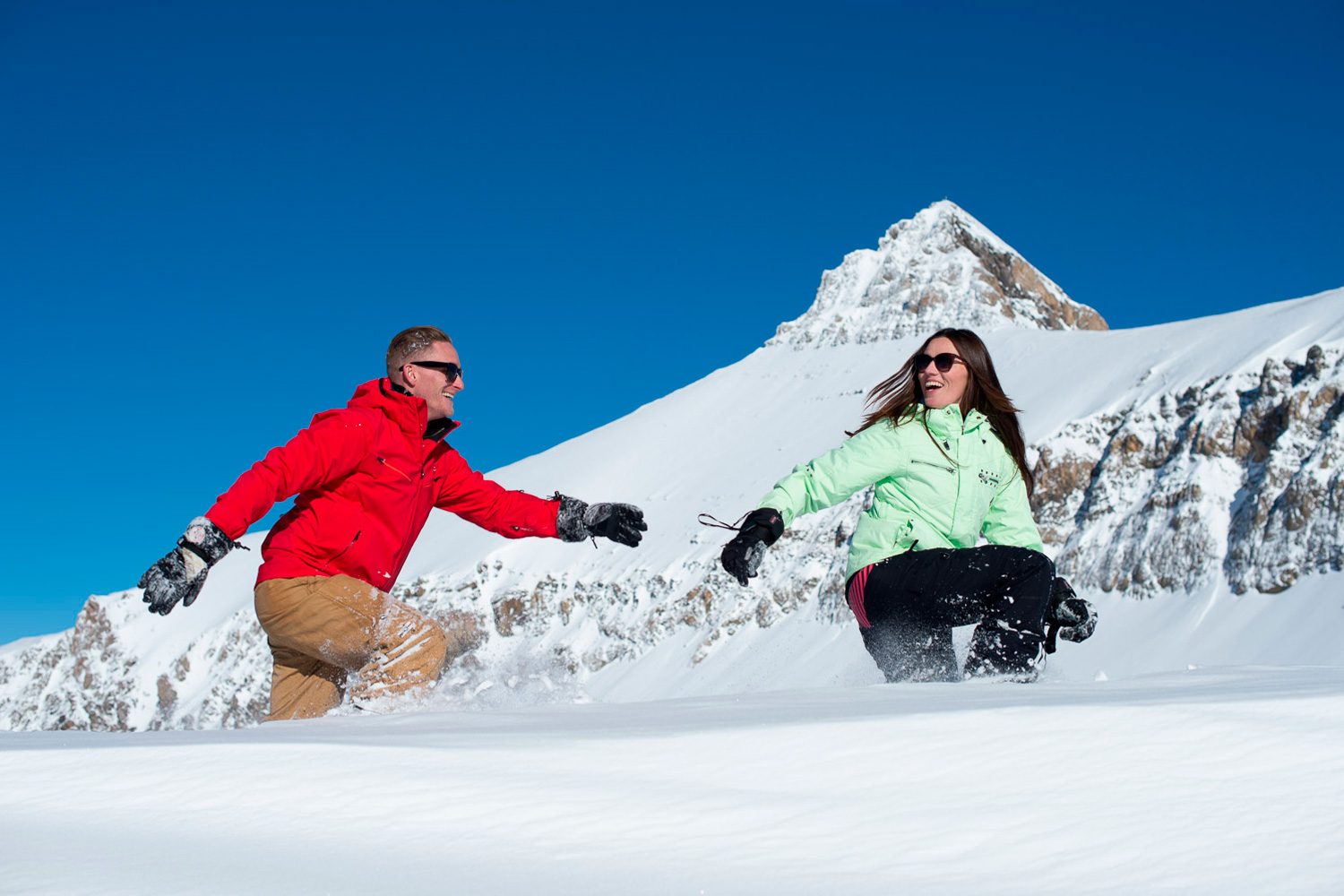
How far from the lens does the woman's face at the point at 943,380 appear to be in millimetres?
4410

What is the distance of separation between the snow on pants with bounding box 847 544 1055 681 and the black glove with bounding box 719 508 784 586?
423mm

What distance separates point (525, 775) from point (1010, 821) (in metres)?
0.89

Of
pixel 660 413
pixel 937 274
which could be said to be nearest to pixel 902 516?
pixel 660 413

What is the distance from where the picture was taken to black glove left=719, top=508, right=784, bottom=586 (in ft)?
13.3

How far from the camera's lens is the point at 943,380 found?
442cm

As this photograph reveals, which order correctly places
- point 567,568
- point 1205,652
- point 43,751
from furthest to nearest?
1. point 567,568
2. point 1205,652
3. point 43,751

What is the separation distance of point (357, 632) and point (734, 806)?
2.31 metres

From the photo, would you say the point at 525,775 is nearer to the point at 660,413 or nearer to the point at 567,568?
the point at 567,568

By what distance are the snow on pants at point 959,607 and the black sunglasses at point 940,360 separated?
789 millimetres

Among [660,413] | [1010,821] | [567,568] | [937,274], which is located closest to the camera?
[1010,821]

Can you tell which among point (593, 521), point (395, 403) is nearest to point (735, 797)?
point (395, 403)

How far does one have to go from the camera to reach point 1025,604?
3900mm

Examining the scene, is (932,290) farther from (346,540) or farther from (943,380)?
(346,540)

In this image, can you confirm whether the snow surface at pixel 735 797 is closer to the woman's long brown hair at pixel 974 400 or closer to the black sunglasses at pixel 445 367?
the woman's long brown hair at pixel 974 400
